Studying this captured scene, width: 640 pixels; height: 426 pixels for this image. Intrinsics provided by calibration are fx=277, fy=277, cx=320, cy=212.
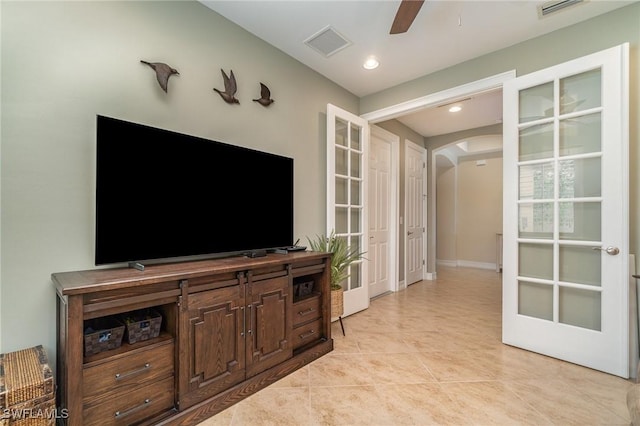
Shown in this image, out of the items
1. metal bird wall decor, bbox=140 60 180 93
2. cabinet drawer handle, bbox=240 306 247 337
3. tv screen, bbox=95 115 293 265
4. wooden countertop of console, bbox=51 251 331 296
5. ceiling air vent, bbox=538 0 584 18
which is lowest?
cabinet drawer handle, bbox=240 306 247 337

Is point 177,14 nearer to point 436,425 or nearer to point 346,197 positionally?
point 346,197

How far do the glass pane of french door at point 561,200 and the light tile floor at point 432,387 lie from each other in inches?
19.9

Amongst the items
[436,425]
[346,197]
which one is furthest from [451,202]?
[436,425]

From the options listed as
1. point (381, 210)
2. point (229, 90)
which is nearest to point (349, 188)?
point (381, 210)

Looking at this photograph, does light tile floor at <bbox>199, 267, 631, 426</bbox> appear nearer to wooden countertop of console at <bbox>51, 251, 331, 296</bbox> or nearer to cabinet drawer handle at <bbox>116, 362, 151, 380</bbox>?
cabinet drawer handle at <bbox>116, 362, 151, 380</bbox>

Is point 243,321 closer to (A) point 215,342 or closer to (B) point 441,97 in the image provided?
(A) point 215,342

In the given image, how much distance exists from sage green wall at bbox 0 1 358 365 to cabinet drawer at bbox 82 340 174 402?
0.47 meters

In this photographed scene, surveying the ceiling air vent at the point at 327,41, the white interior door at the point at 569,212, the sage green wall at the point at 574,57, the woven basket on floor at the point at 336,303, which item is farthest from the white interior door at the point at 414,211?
the ceiling air vent at the point at 327,41

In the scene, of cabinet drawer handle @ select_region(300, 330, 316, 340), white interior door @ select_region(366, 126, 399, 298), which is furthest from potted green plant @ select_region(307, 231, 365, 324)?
white interior door @ select_region(366, 126, 399, 298)

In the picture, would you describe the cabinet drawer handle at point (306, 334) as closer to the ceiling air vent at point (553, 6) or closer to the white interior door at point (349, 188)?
the white interior door at point (349, 188)

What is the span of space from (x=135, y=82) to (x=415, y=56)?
2485 mm

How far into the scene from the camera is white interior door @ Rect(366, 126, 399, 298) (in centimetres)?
407

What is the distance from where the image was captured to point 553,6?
2131 mm

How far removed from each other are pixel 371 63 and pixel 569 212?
7.43ft
